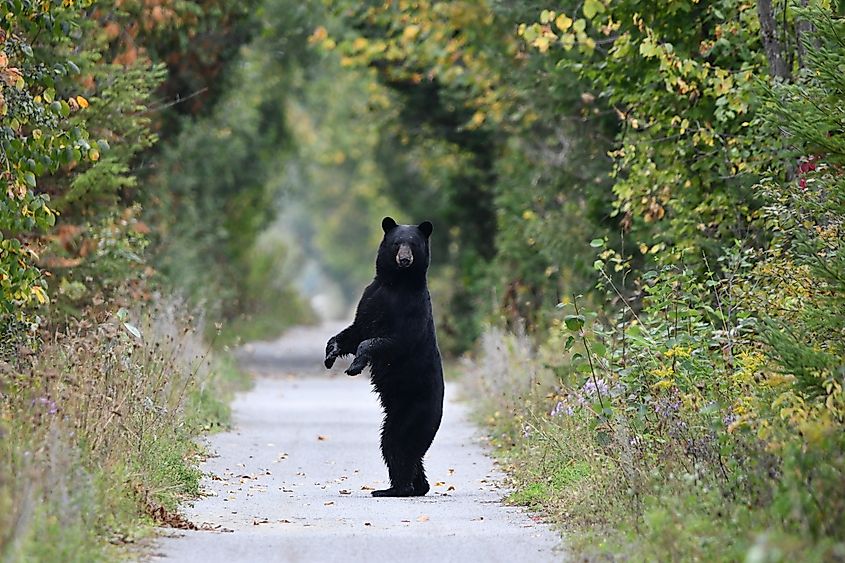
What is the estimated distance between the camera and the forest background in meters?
9.22

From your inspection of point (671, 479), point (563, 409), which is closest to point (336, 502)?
point (563, 409)

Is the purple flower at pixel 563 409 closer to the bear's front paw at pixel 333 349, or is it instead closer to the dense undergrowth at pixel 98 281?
the bear's front paw at pixel 333 349

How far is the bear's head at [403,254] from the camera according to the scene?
41.7 ft

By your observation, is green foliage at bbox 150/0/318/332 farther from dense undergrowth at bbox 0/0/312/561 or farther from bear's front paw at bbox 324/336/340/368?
bear's front paw at bbox 324/336/340/368

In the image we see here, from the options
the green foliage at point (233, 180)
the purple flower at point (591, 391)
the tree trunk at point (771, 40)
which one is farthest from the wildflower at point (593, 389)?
the green foliage at point (233, 180)

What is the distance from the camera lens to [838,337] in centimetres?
986

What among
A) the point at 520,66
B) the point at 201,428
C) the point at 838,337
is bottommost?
the point at 838,337

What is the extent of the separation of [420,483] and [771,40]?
17.3ft

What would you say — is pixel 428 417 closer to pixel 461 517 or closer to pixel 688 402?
pixel 461 517

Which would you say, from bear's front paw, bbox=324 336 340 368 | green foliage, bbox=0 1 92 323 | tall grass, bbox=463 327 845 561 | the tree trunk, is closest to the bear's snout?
bear's front paw, bbox=324 336 340 368

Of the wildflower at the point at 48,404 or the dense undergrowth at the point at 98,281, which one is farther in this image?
the wildflower at the point at 48,404

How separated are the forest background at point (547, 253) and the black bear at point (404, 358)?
3.11ft

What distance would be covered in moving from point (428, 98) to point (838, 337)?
71.5ft

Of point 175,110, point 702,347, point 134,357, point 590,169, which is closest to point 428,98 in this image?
point 175,110
